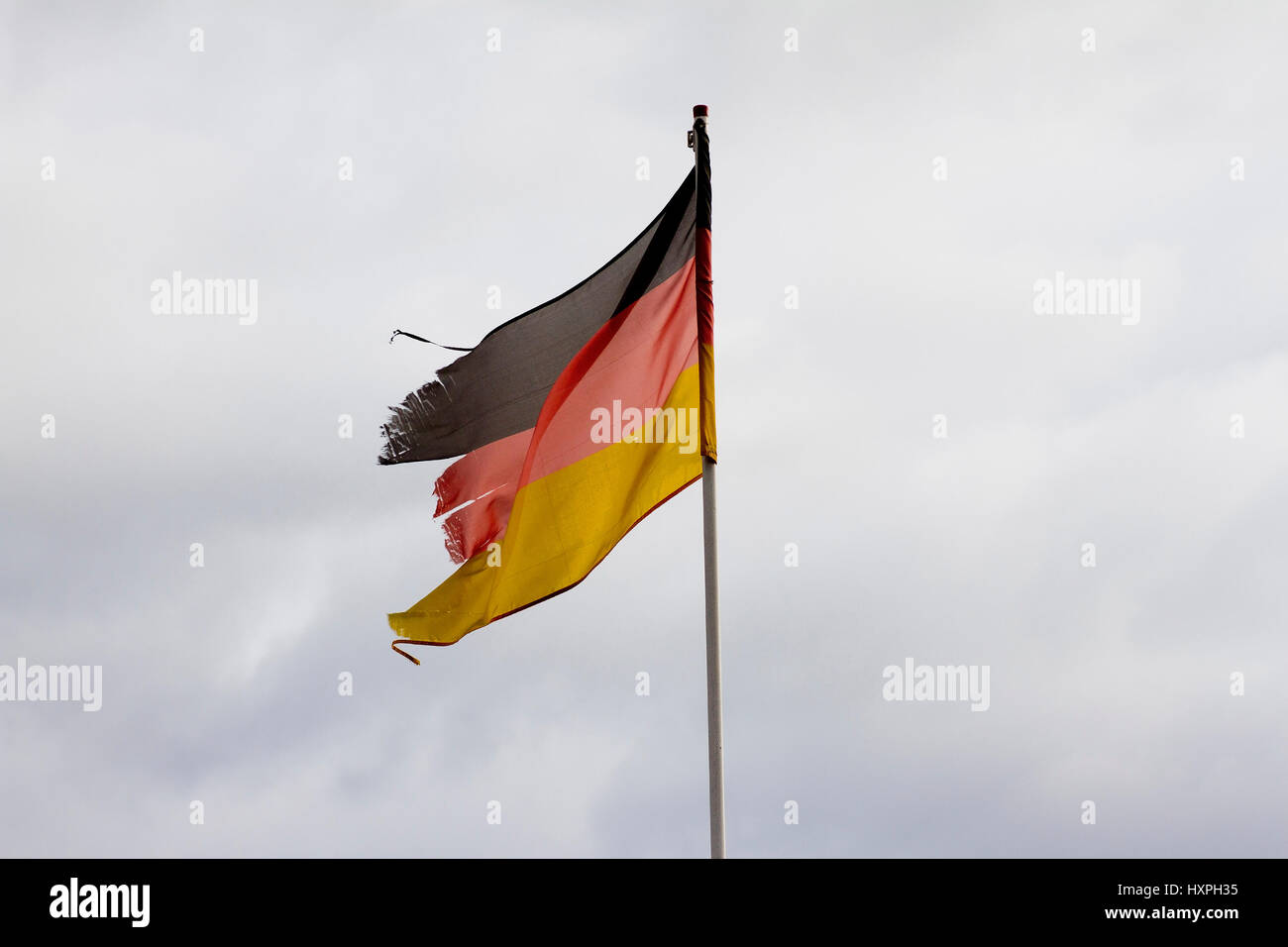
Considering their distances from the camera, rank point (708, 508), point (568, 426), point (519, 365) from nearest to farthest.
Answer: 1. point (708, 508)
2. point (568, 426)
3. point (519, 365)

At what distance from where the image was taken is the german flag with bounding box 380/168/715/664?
15.9 metres

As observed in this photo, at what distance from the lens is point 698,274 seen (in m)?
16.0

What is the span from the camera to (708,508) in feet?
48.5

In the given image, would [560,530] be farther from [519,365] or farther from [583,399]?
[519,365]

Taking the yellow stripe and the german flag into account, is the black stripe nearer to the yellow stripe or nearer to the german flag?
the german flag

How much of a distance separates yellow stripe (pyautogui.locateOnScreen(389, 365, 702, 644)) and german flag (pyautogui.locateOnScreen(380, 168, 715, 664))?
15 mm

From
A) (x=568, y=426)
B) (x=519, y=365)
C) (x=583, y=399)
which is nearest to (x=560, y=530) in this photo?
(x=568, y=426)

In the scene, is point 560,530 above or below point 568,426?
below

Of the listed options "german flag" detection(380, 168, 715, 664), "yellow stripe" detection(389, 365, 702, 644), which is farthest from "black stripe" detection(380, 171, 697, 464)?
"yellow stripe" detection(389, 365, 702, 644)

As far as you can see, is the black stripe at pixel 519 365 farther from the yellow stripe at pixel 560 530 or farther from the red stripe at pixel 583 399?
the yellow stripe at pixel 560 530

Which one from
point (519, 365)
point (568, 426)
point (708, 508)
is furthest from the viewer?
point (519, 365)

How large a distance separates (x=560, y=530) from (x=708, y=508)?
2.04 meters
